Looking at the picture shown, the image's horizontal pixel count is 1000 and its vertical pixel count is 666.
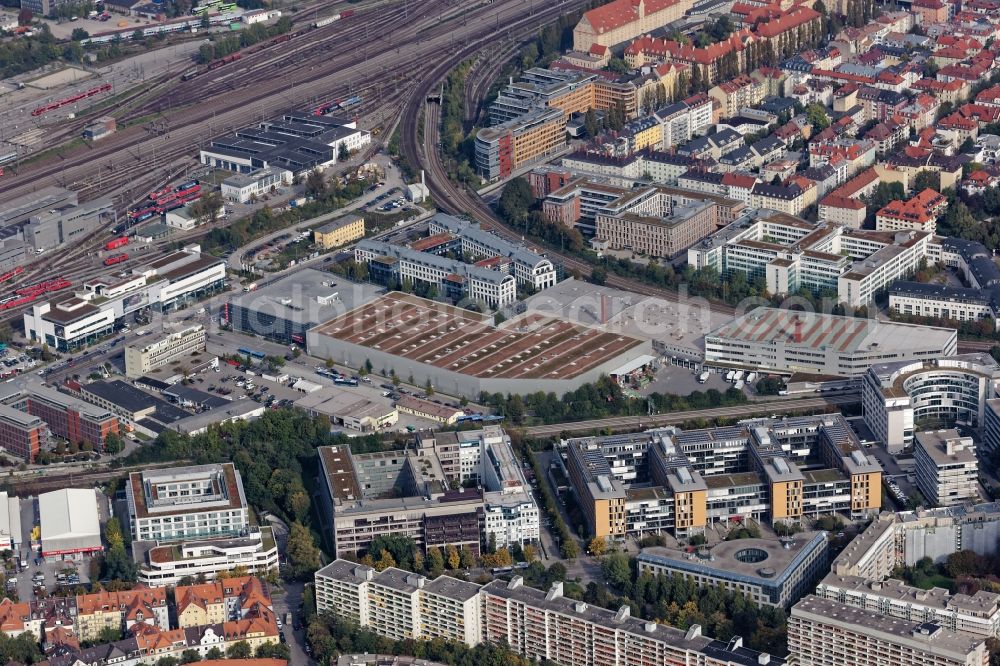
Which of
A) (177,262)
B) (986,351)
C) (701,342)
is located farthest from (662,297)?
(177,262)

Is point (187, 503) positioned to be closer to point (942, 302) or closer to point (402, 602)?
point (402, 602)

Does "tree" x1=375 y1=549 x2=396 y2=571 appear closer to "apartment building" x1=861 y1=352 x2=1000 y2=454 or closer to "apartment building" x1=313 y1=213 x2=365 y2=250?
"apartment building" x1=861 y1=352 x2=1000 y2=454

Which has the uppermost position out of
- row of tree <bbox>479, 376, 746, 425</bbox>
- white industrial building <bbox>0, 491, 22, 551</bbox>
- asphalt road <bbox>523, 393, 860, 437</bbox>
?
white industrial building <bbox>0, 491, 22, 551</bbox>

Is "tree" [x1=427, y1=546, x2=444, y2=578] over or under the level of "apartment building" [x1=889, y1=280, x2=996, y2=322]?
over

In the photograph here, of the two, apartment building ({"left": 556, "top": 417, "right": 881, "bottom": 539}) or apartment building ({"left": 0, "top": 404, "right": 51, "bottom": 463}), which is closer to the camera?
apartment building ({"left": 556, "top": 417, "right": 881, "bottom": 539})

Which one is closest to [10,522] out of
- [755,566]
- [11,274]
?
[755,566]

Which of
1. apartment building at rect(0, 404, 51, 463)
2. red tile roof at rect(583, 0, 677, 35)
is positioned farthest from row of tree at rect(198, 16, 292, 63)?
apartment building at rect(0, 404, 51, 463)
